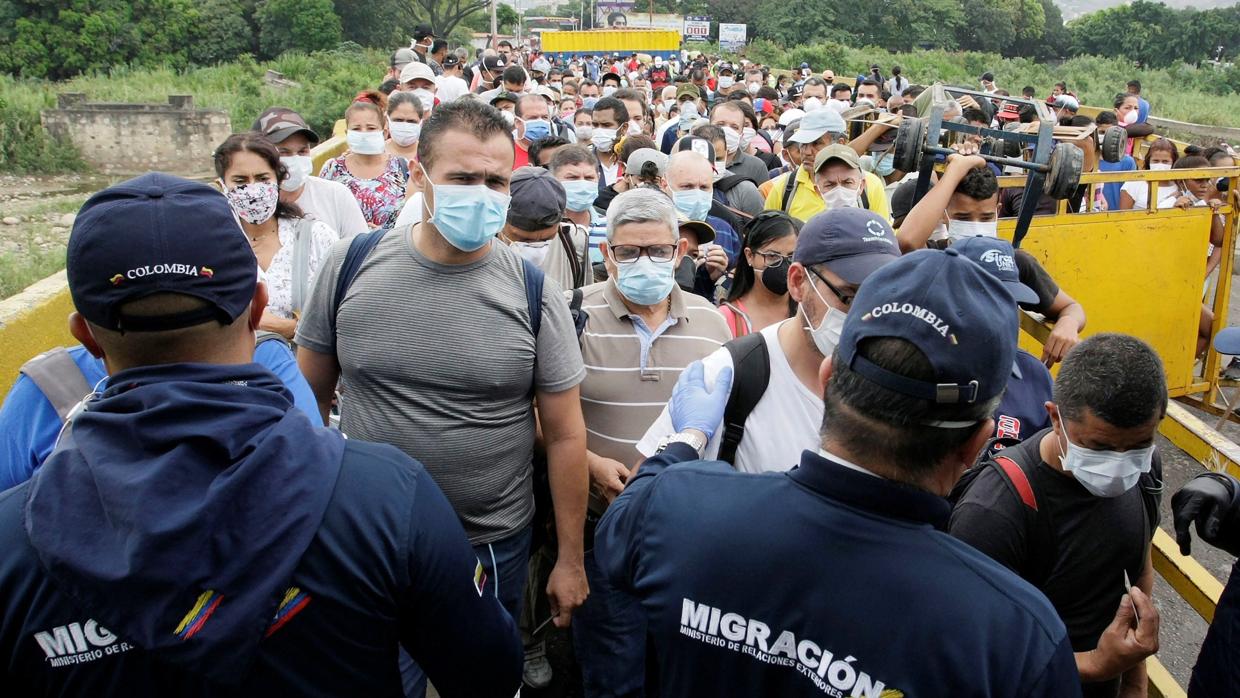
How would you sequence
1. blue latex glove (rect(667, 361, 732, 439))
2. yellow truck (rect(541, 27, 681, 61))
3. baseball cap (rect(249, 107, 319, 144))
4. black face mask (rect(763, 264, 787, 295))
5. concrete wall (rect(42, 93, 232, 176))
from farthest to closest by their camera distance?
yellow truck (rect(541, 27, 681, 61)) → concrete wall (rect(42, 93, 232, 176)) → baseball cap (rect(249, 107, 319, 144)) → black face mask (rect(763, 264, 787, 295)) → blue latex glove (rect(667, 361, 732, 439))

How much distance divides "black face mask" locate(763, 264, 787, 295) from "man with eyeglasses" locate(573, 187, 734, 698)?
1.15 ft

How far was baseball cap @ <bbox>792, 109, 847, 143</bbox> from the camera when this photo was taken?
6.15 metres

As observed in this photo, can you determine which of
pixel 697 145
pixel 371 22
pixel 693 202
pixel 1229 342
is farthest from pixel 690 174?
pixel 371 22

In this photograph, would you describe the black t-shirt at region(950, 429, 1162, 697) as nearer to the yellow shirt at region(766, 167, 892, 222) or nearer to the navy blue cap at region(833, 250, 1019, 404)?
the navy blue cap at region(833, 250, 1019, 404)

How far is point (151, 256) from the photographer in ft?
4.75

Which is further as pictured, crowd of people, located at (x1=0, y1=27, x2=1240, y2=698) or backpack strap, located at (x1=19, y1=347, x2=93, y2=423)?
backpack strap, located at (x1=19, y1=347, x2=93, y2=423)

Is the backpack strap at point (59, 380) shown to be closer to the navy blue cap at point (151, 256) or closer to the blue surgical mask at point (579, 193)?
the navy blue cap at point (151, 256)

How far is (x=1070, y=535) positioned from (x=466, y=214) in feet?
6.58

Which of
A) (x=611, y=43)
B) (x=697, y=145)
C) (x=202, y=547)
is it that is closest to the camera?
(x=202, y=547)

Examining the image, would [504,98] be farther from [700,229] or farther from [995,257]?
[995,257]

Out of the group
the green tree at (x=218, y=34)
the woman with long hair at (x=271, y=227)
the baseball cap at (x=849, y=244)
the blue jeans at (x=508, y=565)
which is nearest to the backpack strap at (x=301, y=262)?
the woman with long hair at (x=271, y=227)

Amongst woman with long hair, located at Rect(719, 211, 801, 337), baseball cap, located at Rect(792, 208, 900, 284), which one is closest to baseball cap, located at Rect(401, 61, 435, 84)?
woman with long hair, located at Rect(719, 211, 801, 337)

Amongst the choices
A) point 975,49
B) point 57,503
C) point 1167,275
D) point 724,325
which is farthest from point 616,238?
point 975,49

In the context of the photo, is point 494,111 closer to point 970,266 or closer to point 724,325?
point 724,325
